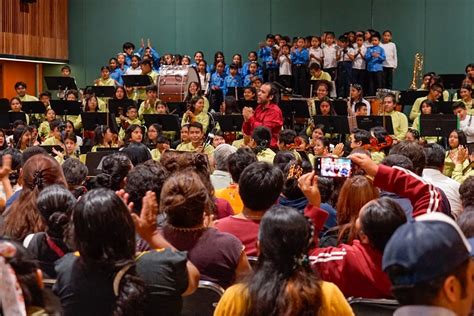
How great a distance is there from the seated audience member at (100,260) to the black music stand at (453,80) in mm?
13178

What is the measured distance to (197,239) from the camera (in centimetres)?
353

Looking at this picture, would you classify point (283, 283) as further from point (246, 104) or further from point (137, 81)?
point (137, 81)

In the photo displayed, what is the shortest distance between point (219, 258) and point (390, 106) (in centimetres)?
1027

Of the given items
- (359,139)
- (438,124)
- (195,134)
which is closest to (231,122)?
(195,134)

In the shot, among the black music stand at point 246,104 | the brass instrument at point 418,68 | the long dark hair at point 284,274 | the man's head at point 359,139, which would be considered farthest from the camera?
the brass instrument at point 418,68

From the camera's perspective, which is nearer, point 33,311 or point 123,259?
point 33,311

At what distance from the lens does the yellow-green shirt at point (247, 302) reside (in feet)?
8.66

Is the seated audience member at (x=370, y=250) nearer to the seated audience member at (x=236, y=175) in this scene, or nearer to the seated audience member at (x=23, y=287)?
the seated audience member at (x=23, y=287)

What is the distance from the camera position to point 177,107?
14.7 meters

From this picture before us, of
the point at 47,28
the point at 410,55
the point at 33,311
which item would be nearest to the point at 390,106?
the point at 410,55

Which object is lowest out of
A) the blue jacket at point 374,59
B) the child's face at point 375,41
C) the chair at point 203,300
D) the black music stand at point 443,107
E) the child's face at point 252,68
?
the chair at point 203,300

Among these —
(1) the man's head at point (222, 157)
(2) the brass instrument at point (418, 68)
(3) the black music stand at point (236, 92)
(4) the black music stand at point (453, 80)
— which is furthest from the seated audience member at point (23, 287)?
(2) the brass instrument at point (418, 68)

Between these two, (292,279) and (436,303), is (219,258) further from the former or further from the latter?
(436,303)

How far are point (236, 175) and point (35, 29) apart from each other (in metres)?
14.8
